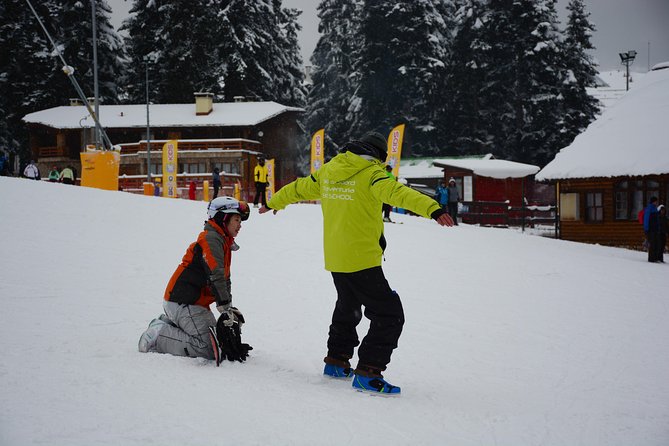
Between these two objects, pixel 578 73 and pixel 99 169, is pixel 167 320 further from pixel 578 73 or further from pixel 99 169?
pixel 578 73

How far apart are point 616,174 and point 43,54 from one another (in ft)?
141

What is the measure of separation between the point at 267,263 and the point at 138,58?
48.6 m

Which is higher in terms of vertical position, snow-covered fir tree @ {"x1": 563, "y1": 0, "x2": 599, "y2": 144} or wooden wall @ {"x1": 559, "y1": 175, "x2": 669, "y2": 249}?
snow-covered fir tree @ {"x1": 563, "y1": 0, "x2": 599, "y2": 144}

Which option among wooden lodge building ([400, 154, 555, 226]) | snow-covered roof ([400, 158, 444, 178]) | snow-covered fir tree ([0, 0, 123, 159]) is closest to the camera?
wooden lodge building ([400, 154, 555, 226])

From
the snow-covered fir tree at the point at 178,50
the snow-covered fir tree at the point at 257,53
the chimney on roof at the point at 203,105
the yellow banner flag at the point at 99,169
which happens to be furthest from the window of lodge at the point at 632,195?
the snow-covered fir tree at the point at 178,50

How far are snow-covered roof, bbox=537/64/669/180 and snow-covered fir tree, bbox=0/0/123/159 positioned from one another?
1497 inches

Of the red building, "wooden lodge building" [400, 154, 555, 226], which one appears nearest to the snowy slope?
"wooden lodge building" [400, 154, 555, 226]

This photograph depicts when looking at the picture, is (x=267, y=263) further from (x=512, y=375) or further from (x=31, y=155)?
(x=31, y=155)

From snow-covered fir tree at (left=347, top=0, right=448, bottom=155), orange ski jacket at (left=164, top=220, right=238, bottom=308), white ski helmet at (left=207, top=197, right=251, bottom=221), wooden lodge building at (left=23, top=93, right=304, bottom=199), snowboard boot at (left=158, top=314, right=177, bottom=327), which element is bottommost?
snowboard boot at (left=158, top=314, right=177, bottom=327)

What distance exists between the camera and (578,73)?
154ft

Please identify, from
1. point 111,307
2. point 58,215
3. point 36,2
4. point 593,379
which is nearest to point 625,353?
point 593,379

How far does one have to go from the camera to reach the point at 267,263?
1130 centimetres

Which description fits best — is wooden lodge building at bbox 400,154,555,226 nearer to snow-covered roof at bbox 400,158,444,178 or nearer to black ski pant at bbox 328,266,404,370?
snow-covered roof at bbox 400,158,444,178

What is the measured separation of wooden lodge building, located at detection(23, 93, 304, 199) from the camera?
140 feet
